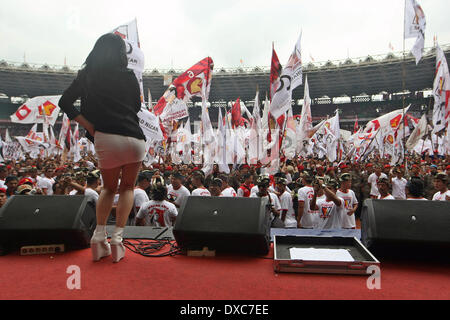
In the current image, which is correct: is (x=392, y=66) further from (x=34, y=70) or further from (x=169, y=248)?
(x=34, y=70)

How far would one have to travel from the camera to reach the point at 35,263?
207 centimetres

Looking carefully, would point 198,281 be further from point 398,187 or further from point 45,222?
point 398,187

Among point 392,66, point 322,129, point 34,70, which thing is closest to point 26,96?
point 34,70

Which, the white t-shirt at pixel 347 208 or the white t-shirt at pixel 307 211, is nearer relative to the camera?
the white t-shirt at pixel 347 208

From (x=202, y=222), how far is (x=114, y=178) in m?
0.71

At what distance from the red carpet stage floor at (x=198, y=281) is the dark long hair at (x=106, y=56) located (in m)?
1.31

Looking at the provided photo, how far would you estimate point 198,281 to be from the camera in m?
1.79

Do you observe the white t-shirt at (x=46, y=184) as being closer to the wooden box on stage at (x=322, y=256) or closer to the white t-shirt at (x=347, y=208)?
the white t-shirt at (x=347, y=208)

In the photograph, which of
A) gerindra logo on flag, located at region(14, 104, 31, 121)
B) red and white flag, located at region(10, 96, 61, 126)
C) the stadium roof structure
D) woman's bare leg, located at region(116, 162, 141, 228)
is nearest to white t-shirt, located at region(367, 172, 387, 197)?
woman's bare leg, located at region(116, 162, 141, 228)

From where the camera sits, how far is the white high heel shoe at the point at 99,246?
211 centimetres

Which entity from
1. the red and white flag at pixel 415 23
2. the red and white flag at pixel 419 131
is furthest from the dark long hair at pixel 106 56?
the red and white flag at pixel 419 131

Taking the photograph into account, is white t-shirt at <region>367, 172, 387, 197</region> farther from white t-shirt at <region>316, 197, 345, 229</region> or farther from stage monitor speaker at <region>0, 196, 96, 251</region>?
stage monitor speaker at <region>0, 196, 96, 251</region>

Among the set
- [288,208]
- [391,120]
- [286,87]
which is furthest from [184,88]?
[391,120]

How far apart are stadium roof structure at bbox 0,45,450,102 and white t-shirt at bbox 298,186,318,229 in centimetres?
3405
